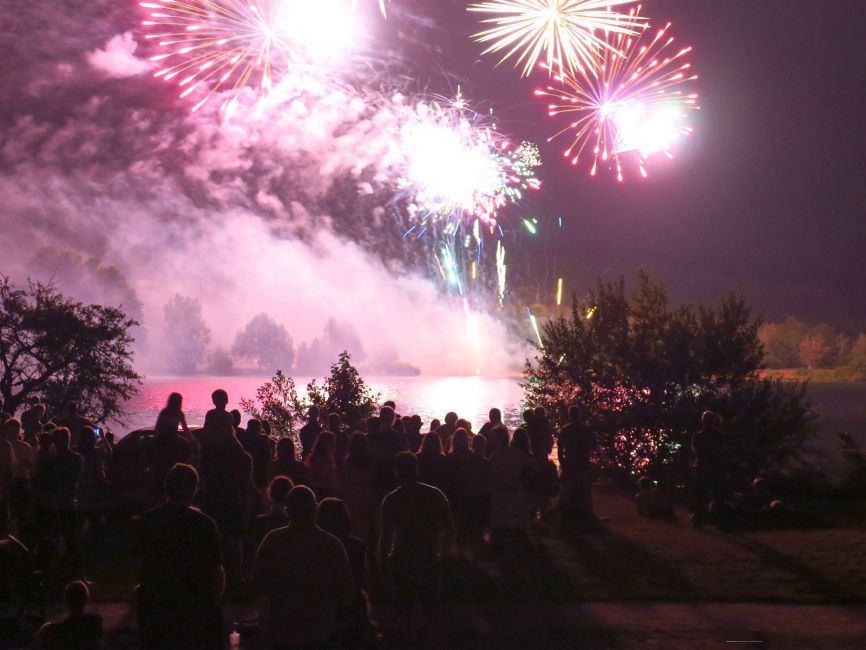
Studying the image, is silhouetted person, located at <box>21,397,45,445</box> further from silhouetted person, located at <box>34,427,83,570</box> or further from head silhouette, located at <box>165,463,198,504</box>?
head silhouette, located at <box>165,463,198,504</box>

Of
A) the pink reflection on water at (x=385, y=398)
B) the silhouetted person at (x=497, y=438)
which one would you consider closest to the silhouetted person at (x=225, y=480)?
the silhouetted person at (x=497, y=438)

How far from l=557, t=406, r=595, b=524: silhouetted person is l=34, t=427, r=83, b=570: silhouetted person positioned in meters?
6.83

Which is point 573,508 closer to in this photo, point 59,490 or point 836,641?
point 836,641

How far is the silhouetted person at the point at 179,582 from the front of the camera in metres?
4.12

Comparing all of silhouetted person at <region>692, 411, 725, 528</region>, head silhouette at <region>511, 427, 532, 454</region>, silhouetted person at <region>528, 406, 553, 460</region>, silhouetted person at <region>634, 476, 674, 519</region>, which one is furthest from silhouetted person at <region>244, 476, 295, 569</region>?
silhouetted person at <region>634, 476, 674, 519</region>

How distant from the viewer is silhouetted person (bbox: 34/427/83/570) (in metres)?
8.08

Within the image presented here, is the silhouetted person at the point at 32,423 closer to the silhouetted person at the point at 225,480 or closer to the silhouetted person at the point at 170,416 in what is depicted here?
the silhouetted person at the point at 170,416

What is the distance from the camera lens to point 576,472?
11883 millimetres

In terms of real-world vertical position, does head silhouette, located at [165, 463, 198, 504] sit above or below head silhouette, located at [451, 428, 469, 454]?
below

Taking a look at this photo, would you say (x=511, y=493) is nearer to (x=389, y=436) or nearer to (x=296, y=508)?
(x=389, y=436)

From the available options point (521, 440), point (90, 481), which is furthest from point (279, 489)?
point (90, 481)

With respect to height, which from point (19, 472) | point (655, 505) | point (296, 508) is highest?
point (296, 508)

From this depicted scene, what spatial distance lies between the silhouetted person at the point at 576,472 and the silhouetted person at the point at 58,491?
6.83 m

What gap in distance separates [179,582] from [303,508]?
76 centimetres
